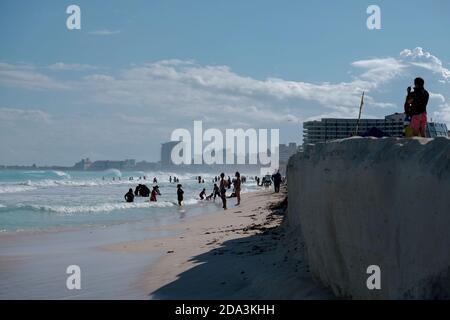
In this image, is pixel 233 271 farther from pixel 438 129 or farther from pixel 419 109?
pixel 438 129

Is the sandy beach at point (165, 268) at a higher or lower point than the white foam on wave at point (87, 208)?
higher

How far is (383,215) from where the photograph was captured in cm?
523


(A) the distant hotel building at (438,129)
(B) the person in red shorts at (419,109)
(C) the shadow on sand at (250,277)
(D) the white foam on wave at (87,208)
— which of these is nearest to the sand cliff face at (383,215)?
(C) the shadow on sand at (250,277)

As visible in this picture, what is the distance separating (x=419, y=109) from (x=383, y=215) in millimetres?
3144

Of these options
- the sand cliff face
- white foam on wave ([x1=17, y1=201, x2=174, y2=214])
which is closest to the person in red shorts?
the sand cliff face

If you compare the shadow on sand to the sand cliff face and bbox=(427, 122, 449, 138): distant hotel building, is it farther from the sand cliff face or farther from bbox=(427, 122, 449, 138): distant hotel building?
bbox=(427, 122, 449, 138): distant hotel building

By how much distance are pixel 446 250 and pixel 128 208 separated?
27.6 meters

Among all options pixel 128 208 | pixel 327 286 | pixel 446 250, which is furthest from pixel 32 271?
pixel 128 208

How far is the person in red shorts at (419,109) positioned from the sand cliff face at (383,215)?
74.1 inches

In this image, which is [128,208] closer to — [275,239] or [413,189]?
[275,239]

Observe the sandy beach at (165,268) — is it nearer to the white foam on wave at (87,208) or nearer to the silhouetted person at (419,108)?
the silhouetted person at (419,108)

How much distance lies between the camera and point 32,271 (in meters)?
11.1

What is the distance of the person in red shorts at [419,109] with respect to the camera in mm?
7758

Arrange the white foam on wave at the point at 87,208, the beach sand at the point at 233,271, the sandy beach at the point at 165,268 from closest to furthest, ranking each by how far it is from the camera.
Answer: the beach sand at the point at 233,271 → the sandy beach at the point at 165,268 → the white foam on wave at the point at 87,208
